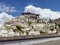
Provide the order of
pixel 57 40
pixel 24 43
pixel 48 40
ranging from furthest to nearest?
pixel 57 40 < pixel 48 40 < pixel 24 43

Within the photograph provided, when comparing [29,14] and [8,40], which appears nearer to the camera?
[8,40]

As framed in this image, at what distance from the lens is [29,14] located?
5003cm

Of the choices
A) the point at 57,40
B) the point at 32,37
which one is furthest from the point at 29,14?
the point at 32,37

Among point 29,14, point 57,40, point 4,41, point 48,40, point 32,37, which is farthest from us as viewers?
point 29,14

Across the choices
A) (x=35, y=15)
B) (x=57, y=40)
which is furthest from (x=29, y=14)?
(x=57, y=40)

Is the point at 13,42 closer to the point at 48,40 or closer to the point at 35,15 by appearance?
the point at 48,40

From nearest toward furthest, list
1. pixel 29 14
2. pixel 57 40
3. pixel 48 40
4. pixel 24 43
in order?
pixel 24 43 < pixel 48 40 < pixel 57 40 < pixel 29 14

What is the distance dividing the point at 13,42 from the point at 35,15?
38.9 m

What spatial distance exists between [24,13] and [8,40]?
131 ft

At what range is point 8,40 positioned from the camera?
37.6 ft

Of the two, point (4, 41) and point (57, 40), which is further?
point (57, 40)

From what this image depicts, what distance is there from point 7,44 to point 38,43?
3.49m

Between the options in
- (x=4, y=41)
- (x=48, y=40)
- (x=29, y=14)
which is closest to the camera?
(x=4, y=41)

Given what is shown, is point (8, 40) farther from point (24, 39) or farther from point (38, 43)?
point (38, 43)
